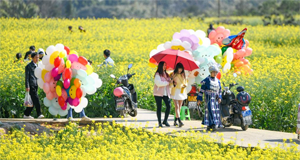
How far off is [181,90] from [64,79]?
2.43 meters

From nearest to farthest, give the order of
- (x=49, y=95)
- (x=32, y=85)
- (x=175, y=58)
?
(x=49, y=95) < (x=175, y=58) < (x=32, y=85)

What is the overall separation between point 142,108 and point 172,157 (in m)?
5.51

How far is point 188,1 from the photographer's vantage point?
305 ft

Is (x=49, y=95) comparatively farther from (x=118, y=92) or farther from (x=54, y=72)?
(x=118, y=92)

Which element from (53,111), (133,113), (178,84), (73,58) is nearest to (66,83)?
(73,58)

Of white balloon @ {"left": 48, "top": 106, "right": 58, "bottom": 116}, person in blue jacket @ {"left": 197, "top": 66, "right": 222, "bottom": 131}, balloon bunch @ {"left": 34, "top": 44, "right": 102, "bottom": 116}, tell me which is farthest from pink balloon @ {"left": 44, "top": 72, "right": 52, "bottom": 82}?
person in blue jacket @ {"left": 197, "top": 66, "right": 222, "bottom": 131}

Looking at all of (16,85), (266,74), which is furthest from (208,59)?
(16,85)

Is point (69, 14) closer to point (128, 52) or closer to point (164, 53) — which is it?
point (128, 52)

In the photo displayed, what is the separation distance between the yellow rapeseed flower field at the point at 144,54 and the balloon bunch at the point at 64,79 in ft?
5.64

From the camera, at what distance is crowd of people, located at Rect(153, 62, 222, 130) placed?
10.0m

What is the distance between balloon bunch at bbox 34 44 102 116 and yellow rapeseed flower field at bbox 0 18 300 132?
1.72 meters

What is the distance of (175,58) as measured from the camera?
10938 mm

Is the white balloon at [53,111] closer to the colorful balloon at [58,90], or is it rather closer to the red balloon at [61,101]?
the red balloon at [61,101]

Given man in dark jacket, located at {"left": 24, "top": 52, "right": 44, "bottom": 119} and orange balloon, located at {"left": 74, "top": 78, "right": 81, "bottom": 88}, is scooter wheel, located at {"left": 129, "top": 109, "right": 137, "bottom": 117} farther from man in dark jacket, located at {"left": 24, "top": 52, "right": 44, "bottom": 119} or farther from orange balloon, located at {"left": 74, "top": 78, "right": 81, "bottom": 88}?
man in dark jacket, located at {"left": 24, "top": 52, "right": 44, "bottom": 119}
